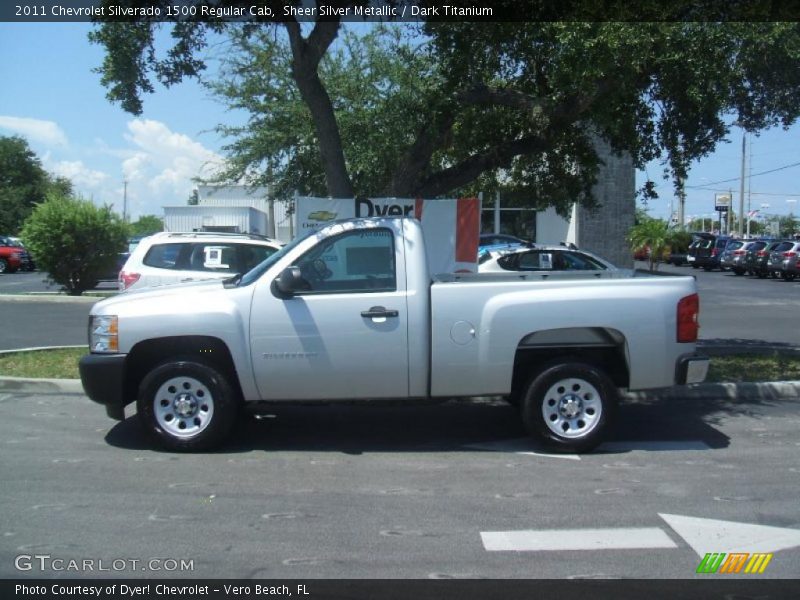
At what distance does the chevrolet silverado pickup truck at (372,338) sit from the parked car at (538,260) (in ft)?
25.4

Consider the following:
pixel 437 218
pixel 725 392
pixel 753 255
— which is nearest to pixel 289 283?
A: pixel 437 218

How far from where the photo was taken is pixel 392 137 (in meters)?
12.4

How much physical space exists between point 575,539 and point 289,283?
3.08 metres

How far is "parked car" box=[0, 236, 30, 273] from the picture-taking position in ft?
123

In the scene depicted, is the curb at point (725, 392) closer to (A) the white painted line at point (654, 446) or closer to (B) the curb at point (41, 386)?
(B) the curb at point (41, 386)

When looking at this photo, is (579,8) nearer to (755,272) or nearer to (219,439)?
(219,439)

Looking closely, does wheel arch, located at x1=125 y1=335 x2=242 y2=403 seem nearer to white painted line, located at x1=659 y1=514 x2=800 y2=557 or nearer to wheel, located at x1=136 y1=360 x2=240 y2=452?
wheel, located at x1=136 y1=360 x2=240 y2=452

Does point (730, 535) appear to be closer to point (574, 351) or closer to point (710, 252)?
point (574, 351)

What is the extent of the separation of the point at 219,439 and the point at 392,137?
6.61 metres

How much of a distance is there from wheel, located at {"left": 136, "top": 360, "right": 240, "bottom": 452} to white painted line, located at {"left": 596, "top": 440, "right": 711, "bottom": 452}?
3.33 metres

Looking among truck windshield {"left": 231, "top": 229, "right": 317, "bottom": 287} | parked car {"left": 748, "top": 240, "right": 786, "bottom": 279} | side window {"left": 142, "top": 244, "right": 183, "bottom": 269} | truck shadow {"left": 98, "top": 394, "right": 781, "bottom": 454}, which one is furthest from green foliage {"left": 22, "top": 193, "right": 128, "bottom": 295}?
Answer: parked car {"left": 748, "top": 240, "right": 786, "bottom": 279}

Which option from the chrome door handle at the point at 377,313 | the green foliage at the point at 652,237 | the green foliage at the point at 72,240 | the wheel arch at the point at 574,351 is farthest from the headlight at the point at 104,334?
the green foliage at the point at 652,237
